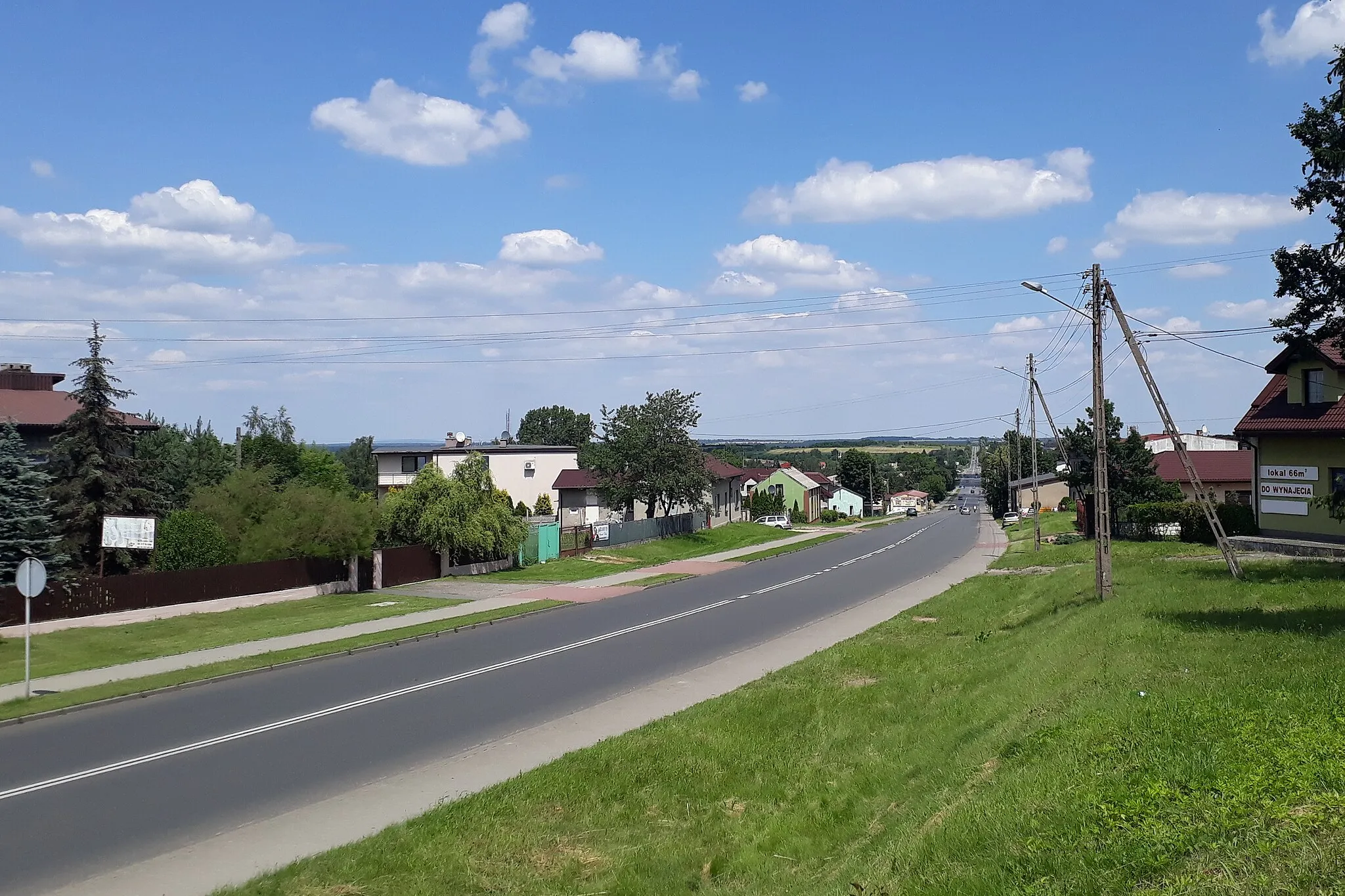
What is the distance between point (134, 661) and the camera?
867 inches

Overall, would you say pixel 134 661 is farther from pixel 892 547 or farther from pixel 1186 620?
pixel 892 547

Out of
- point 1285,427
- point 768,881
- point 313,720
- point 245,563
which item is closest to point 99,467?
point 245,563

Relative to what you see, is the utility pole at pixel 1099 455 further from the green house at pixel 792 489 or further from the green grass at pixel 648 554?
the green house at pixel 792 489

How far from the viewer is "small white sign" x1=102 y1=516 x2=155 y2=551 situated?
30.8 meters

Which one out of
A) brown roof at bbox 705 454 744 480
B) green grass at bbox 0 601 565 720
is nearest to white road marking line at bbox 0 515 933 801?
green grass at bbox 0 601 565 720

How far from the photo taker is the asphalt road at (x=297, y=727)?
427 inches

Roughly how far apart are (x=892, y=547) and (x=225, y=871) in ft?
171

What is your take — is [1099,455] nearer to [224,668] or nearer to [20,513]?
[224,668]

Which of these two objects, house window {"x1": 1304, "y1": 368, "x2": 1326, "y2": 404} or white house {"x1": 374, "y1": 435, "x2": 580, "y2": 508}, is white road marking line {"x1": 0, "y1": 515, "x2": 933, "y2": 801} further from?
white house {"x1": 374, "y1": 435, "x2": 580, "y2": 508}

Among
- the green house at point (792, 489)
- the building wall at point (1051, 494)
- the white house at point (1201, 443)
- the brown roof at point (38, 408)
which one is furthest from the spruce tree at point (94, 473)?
the building wall at point (1051, 494)

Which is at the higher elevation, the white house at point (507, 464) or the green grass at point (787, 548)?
the white house at point (507, 464)

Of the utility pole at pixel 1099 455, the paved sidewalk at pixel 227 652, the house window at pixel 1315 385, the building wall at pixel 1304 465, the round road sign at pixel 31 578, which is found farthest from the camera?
the house window at pixel 1315 385

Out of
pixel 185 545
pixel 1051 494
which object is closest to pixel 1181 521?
pixel 185 545

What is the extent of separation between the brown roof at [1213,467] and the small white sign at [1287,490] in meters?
12.4
